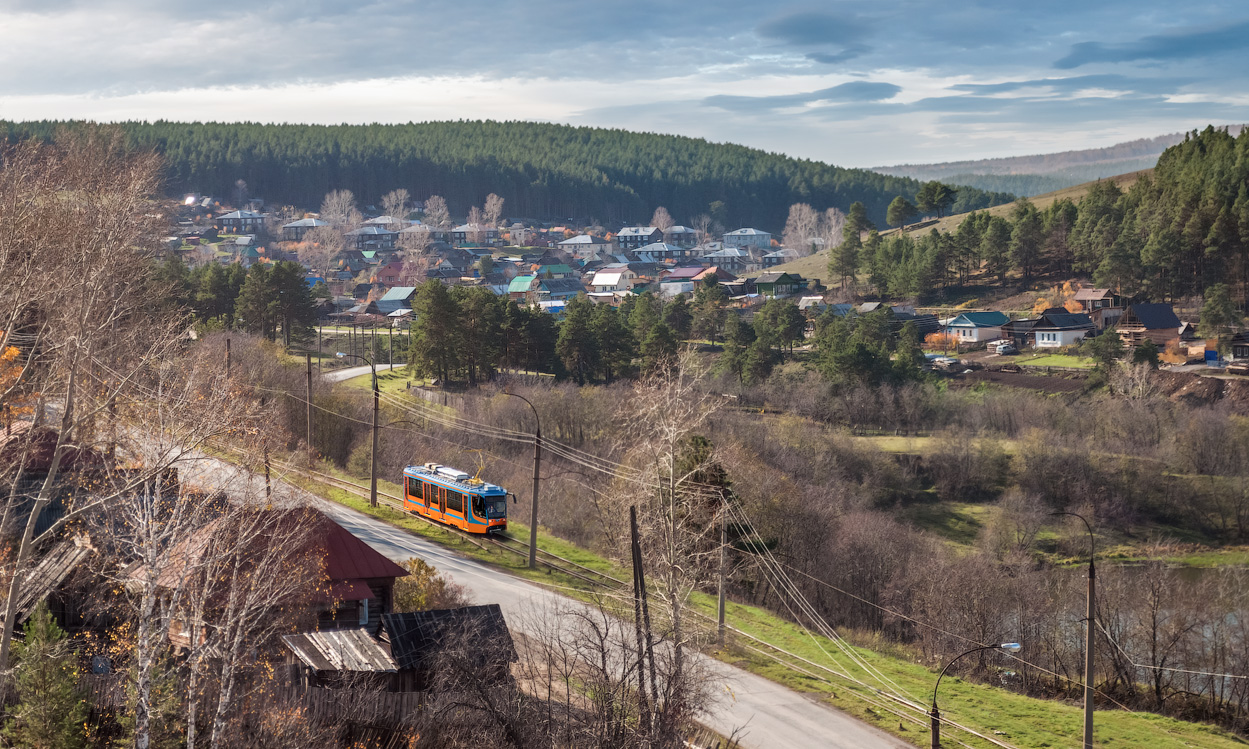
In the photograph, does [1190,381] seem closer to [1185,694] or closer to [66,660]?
[1185,694]

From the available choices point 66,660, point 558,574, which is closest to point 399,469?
point 558,574

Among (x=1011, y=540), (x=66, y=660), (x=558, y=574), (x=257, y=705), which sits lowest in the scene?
(x=1011, y=540)

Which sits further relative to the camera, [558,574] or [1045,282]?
[1045,282]

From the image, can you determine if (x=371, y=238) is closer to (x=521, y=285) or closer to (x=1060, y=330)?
(x=521, y=285)

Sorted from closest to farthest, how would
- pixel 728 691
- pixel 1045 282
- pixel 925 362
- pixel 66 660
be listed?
pixel 66 660
pixel 728 691
pixel 925 362
pixel 1045 282

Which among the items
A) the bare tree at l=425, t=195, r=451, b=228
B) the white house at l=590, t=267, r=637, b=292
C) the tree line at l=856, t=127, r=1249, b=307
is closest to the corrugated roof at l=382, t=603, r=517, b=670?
the tree line at l=856, t=127, r=1249, b=307

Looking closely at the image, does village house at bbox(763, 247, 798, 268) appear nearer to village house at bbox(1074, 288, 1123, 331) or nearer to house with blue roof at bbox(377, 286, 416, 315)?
house with blue roof at bbox(377, 286, 416, 315)

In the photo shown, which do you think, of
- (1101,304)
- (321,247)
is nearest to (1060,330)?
(1101,304)

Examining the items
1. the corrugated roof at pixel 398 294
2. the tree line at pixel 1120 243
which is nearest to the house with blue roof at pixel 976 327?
the tree line at pixel 1120 243
